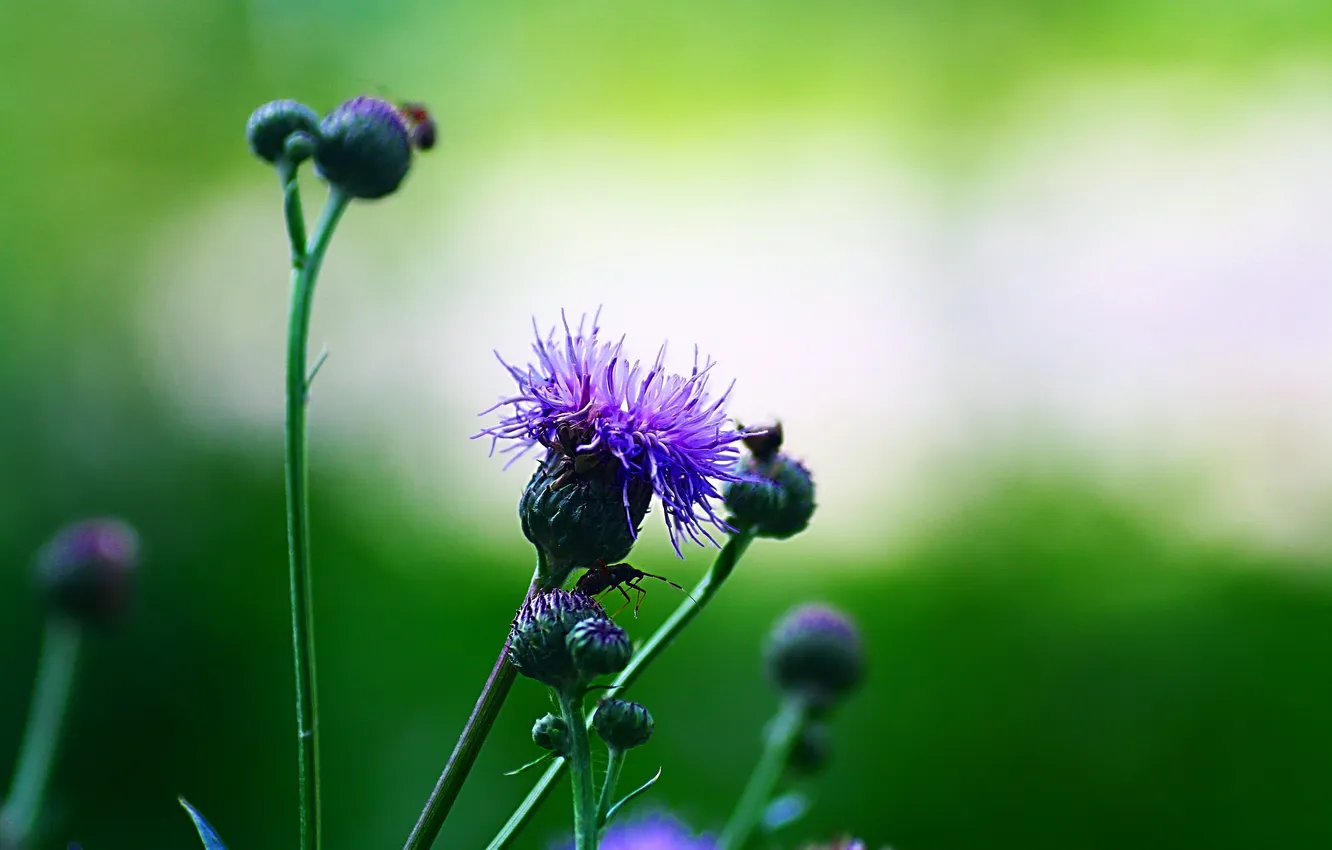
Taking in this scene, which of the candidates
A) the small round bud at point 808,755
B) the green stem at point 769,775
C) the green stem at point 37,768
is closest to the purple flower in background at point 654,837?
the green stem at point 769,775

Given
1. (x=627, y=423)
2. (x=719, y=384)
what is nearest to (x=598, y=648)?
(x=627, y=423)

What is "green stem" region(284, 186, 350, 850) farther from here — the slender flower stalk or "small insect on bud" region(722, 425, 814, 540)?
"small insect on bud" region(722, 425, 814, 540)

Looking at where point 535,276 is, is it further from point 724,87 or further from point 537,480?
point 537,480

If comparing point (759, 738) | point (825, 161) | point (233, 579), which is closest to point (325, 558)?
point (233, 579)

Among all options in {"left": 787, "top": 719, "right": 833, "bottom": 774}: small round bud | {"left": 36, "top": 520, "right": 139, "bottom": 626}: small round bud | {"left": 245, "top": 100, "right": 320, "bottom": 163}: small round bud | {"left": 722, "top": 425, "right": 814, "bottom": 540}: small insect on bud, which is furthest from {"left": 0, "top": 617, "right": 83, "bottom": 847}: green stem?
{"left": 787, "top": 719, "right": 833, "bottom": 774}: small round bud

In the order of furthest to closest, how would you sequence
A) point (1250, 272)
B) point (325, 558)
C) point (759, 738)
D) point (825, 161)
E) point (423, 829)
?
1. point (825, 161)
2. point (1250, 272)
3. point (325, 558)
4. point (759, 738)
5. point (423, 829)
